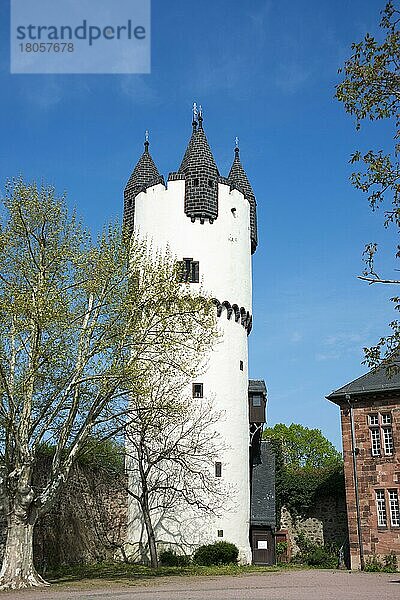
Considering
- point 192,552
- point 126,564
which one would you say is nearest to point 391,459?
point 192,552

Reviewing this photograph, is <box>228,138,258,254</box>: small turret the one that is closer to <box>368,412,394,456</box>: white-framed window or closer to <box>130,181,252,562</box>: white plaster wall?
<box>130,181,252,562</box>: white plaster wall

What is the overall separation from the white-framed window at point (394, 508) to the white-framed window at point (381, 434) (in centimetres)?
174

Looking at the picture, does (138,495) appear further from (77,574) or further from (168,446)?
(77,574)

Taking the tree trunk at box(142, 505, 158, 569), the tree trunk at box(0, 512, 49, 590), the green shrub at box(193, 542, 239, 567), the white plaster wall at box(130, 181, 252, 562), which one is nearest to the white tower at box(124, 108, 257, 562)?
the white plaster wall at box(130, 181, 252, 562)

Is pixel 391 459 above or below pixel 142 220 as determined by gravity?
below

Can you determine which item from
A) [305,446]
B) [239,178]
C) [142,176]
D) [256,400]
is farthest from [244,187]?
[305,446]

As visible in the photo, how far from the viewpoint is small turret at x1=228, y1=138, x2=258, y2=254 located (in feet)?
121

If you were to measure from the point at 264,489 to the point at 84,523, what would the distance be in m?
10.8

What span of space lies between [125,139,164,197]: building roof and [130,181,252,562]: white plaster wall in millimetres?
1304

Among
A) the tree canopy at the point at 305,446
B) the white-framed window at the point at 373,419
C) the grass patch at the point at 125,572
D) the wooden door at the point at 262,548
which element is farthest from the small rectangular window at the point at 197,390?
the tree canopy at the point at 305,446

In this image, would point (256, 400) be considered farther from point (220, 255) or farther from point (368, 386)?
point (220, 255)

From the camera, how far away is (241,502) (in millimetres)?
31406

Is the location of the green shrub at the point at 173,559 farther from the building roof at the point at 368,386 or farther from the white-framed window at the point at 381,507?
the building roof at the point at 368,386

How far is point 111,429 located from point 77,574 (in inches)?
225
